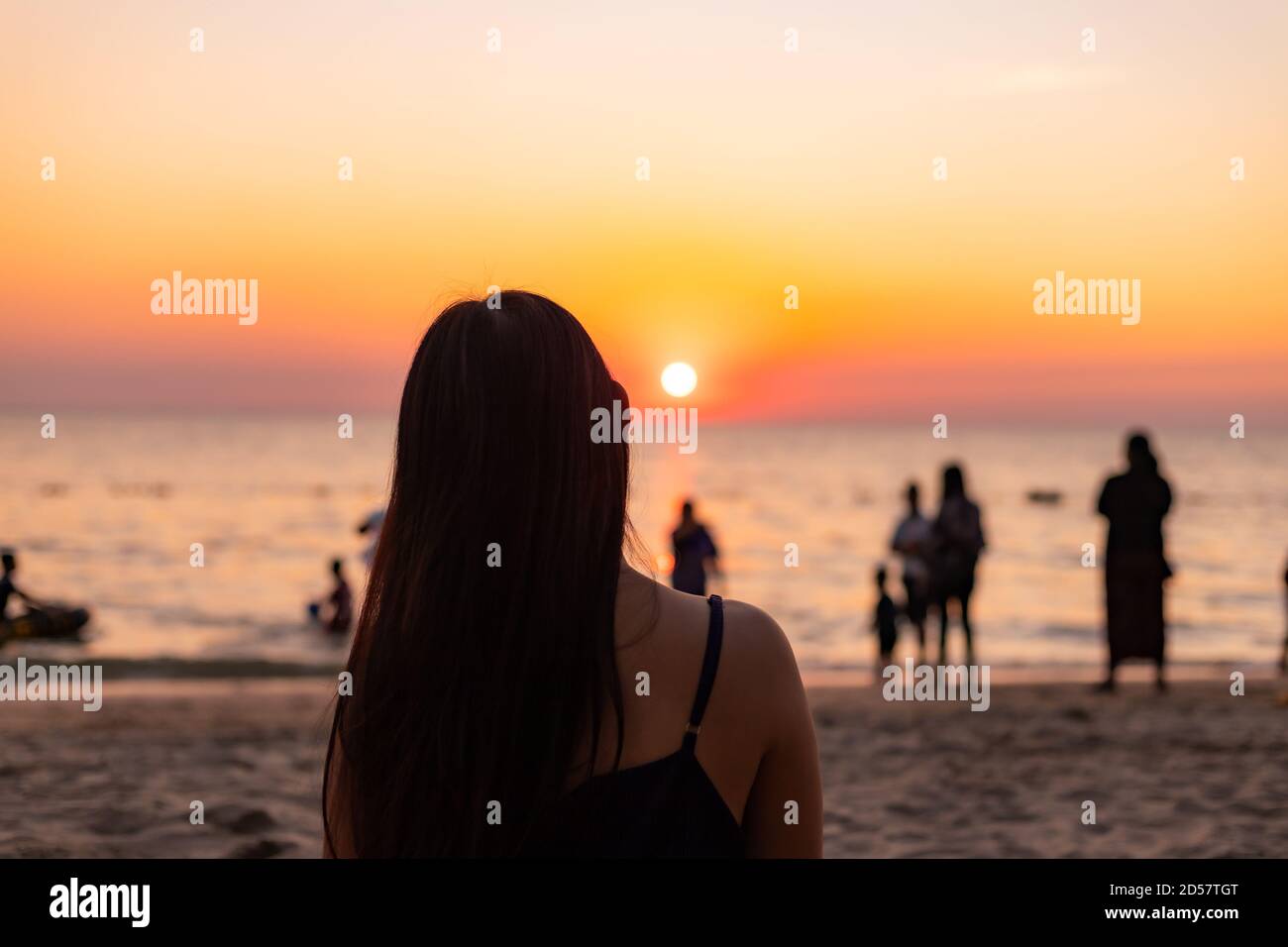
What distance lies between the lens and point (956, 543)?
12.0m

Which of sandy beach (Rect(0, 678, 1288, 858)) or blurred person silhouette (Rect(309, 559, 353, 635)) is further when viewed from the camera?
blurred person silhouette (Rect(309, 559, 353, 635))

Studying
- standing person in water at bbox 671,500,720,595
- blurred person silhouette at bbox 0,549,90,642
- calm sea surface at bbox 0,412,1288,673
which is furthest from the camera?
calm sea surface at bbox 0,412,1288,673

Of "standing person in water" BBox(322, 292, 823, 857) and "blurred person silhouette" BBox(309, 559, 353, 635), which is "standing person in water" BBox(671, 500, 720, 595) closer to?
"blurred person silhouette" BBox(309, 559, 353, 635)

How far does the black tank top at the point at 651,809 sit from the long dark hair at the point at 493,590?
0.12 feet

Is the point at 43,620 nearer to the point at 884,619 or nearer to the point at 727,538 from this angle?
the point at 884,619

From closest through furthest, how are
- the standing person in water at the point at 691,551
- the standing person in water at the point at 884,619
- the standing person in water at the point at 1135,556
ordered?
1. the standing person in water at the point at 1135,556
2. the standing person in water at the point at 691,551
3. the standing person in water at the point at 884,619

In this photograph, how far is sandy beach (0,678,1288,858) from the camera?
6543mm

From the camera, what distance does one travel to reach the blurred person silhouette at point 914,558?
12666mm

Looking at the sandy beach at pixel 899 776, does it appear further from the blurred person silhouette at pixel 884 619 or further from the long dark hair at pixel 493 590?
the long dark hair at pixel 493 590

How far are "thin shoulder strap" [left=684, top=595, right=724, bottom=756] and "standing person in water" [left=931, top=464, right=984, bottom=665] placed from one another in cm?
1063

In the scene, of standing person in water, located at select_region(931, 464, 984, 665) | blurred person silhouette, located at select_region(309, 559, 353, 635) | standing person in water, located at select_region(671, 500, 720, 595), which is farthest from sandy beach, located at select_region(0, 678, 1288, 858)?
blurred person silhouette, located at select_region(309, 559, 353, 635)

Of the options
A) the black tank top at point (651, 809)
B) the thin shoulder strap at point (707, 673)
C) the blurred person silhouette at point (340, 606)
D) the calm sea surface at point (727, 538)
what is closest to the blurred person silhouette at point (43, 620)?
the calm sea surface at point (727, 538)
